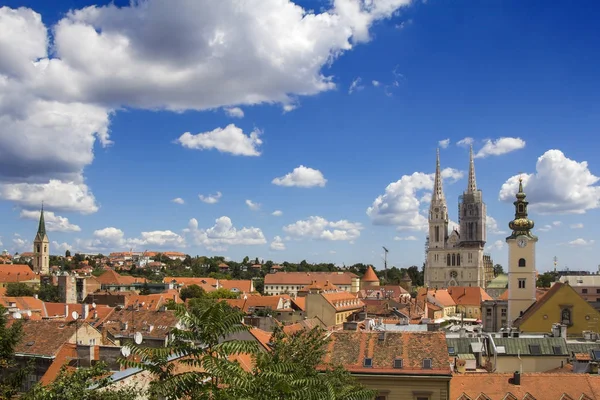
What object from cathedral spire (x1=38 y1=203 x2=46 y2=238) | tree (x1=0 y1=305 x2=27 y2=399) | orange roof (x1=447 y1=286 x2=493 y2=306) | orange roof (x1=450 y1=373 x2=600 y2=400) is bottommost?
orange roof (x1=447 y1=286 x2=493 y2=306)

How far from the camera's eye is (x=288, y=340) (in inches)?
987

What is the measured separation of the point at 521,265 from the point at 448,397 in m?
47.8

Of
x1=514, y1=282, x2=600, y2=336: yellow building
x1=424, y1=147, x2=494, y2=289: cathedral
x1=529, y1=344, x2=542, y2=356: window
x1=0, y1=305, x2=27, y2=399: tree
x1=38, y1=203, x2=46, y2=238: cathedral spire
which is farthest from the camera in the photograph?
x1=38, y1=203, x2=46, y2=238: cathedral spire

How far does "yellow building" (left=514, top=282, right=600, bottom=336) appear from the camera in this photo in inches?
2347

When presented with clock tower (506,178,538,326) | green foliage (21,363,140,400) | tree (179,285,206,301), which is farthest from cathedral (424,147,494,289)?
green foliage (21,363,140,400)

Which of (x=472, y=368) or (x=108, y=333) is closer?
(x=472, y=368)

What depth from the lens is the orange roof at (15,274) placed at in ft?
511

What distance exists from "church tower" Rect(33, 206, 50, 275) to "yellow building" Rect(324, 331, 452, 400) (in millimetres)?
174997

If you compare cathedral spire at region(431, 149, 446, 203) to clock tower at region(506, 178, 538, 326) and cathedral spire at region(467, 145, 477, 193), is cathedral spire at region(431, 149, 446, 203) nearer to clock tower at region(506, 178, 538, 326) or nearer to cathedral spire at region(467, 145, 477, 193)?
cathedral spire at region(467, 145, 477, 193)

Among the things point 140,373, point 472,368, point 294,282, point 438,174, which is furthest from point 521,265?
point 438,174

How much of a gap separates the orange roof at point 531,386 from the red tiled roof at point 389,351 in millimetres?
1120

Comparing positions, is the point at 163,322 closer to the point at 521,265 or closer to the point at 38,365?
the point at 38,365

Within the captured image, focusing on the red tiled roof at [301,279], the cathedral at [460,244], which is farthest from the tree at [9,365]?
the cathedral at [460,244]

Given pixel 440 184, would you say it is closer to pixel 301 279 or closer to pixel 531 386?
pixel 301 279
